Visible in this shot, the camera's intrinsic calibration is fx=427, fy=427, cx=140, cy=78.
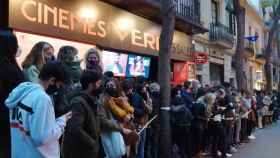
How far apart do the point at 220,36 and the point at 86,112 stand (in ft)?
63.3

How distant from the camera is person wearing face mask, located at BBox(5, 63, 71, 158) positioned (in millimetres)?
3561

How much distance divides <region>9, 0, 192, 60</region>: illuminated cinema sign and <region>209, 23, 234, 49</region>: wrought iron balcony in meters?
7.33

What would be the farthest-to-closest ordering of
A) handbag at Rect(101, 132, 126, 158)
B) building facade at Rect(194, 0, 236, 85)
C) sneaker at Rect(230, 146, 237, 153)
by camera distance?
building facade at Rect(194, 0, 236, 85), sneaker at Rect(230, 146, 237, 153), handbag at Rect(101, 132, 126, 158)

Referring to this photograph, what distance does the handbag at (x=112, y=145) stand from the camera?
18.8 feet

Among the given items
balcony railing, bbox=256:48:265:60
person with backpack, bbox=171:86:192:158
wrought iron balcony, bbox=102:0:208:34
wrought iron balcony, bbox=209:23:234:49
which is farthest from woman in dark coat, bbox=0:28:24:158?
balcony railing, bbox=256:48:265:60

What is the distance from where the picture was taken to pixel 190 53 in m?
19.3

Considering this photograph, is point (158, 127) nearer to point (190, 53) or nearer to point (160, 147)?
point (160, 147)

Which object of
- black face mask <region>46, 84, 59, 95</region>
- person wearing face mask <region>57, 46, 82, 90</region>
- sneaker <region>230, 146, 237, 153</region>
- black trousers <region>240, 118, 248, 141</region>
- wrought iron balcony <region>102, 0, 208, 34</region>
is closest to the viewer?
black face mask <region>46, 84, 59, 95</region>

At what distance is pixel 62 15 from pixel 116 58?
11.0 ft

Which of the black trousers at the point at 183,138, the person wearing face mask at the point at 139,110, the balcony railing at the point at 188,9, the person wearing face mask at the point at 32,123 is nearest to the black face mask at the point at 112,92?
the person wearing face mask at the point at 139,110

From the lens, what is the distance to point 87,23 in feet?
37.1

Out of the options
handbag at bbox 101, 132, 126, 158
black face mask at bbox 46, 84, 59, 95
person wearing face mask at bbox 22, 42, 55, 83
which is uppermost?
person wearing face mask at bbox 22, 42, 55, 83

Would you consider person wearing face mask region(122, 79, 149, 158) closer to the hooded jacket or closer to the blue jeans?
the blue jeans

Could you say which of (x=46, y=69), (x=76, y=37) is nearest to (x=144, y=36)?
(x=76, y=37)
